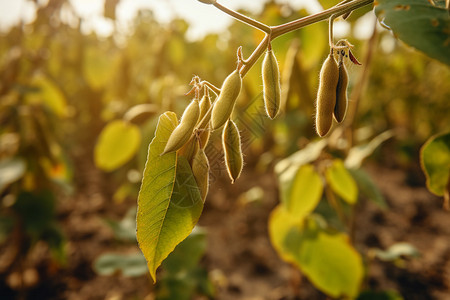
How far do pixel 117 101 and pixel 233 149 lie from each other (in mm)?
2456

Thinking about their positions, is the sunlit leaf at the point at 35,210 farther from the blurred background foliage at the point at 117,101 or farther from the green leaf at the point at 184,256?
the green leaf at the point at 184,256

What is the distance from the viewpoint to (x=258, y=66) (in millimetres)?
1237

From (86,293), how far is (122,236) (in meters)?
1.00

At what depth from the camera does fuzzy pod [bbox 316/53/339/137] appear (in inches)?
20.3

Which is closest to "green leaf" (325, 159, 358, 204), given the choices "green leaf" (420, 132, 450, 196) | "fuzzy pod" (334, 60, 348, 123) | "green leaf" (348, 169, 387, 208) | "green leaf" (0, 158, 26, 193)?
"green leaf" (348, 169, 387, 208)

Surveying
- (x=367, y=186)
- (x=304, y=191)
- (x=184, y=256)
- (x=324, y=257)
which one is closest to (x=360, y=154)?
(x=367, y=186)

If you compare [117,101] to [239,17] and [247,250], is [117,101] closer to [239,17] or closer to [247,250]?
[247,250]

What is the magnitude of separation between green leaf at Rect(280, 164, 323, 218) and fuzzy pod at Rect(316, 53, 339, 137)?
0.67m

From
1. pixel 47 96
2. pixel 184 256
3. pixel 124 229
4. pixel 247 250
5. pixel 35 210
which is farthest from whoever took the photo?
pixel 247 250

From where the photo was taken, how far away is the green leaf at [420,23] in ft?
1.36

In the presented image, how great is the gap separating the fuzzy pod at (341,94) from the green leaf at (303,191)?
2.17ft

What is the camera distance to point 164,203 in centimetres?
50

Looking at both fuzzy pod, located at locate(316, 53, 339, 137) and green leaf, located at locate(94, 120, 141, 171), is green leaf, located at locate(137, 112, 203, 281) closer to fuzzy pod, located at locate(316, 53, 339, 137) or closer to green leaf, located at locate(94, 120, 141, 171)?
fuzzy pod, located at locate(316, 53, 339, 137)

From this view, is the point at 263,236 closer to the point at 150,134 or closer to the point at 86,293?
the point at 86,293
